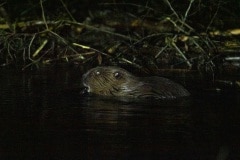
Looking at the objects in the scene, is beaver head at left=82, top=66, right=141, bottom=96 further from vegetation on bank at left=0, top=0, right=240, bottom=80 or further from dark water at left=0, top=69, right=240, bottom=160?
vegetation on bank at left=0, top=0, right=240, bottom=80

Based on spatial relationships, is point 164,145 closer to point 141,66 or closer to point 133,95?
point 133,95

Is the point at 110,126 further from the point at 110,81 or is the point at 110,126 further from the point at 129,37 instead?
the point at 129,37

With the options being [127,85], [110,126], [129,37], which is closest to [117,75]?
[127,85]

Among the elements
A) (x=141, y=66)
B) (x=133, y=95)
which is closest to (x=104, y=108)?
(x=133, y=95)

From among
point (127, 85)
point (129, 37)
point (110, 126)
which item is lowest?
point (110, 126)

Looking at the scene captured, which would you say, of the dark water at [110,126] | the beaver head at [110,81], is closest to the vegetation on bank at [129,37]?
the beaver head at [110,81]

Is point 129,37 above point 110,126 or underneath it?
above

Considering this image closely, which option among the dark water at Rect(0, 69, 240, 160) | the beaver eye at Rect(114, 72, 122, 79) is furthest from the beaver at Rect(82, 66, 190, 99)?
the dark water at Rect(0, 69, 240, 160)
